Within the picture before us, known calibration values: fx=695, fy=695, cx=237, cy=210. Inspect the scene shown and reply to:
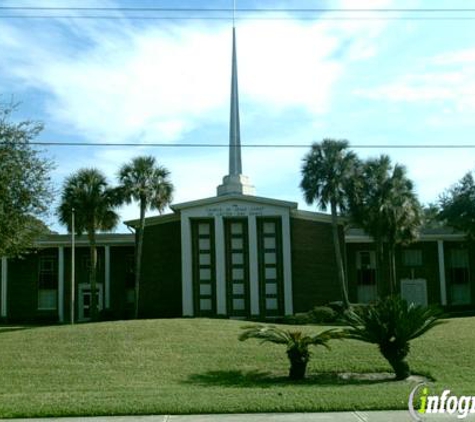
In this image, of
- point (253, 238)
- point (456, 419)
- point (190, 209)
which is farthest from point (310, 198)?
point (456, 419)

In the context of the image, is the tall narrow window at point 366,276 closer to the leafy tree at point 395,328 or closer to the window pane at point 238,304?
the window pane at point 238,304

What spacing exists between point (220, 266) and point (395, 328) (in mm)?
24371

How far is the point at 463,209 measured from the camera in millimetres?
44312

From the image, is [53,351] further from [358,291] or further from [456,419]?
[358,291]

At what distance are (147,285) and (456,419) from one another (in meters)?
35.1

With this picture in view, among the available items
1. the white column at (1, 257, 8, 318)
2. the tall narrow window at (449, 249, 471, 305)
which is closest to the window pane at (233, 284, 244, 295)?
the tall narrow window at (449, 249, 471, 305)

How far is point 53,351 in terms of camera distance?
23.1m

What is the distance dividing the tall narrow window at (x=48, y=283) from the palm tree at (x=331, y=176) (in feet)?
63.1

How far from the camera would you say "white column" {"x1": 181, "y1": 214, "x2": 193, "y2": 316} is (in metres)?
42.1

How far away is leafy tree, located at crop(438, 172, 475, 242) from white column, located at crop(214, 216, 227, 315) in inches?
581

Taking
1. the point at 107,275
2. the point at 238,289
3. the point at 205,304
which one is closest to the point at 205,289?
the point at 205,304

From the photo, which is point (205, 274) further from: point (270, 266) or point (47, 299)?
point (47, 299)

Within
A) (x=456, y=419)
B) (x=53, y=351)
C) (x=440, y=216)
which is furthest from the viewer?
(x=440, y=216)

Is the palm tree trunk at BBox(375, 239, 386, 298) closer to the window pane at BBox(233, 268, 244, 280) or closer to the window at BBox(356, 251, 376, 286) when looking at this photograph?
the window at BBox(356, 251, 376, 286)
